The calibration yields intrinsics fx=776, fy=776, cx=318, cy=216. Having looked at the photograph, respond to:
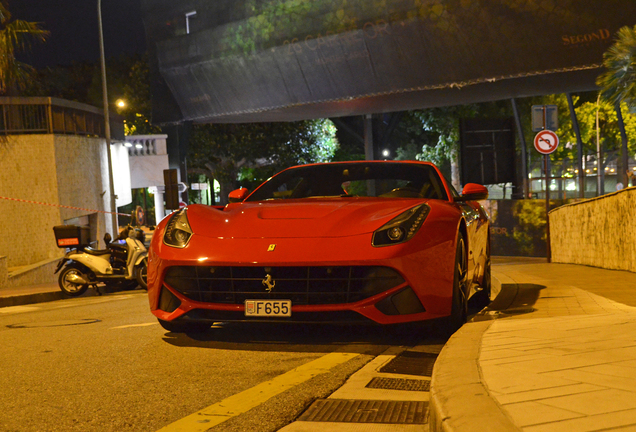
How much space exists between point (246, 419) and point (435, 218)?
229 cm

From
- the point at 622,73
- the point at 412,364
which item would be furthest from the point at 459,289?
the point at 622,73

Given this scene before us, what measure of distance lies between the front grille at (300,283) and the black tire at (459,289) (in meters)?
0.56

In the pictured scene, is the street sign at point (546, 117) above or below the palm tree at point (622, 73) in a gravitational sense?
below

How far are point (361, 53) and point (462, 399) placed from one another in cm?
2241

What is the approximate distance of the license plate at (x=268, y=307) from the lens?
4.85m

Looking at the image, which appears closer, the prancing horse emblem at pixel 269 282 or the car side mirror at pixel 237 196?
the prancing horse emblem at pixel 269 282

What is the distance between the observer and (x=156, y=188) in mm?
38188

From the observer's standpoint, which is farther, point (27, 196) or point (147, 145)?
point (147, 145)

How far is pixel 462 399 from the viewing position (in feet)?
9.44

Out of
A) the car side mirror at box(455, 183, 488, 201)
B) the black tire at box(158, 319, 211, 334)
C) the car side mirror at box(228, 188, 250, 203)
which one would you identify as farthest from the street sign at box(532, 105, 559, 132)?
the black tire at box(158, 319, 211, 334)

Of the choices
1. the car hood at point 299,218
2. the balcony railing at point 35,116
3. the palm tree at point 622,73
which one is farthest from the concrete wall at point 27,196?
the car hood at point 299,218

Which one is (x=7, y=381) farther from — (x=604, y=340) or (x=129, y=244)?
(x=129, y=244)

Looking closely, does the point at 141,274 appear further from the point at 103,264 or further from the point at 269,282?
the point at 269,282

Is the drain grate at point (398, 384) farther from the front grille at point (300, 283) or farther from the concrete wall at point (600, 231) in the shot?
the concrete wall at point (600, 231)
